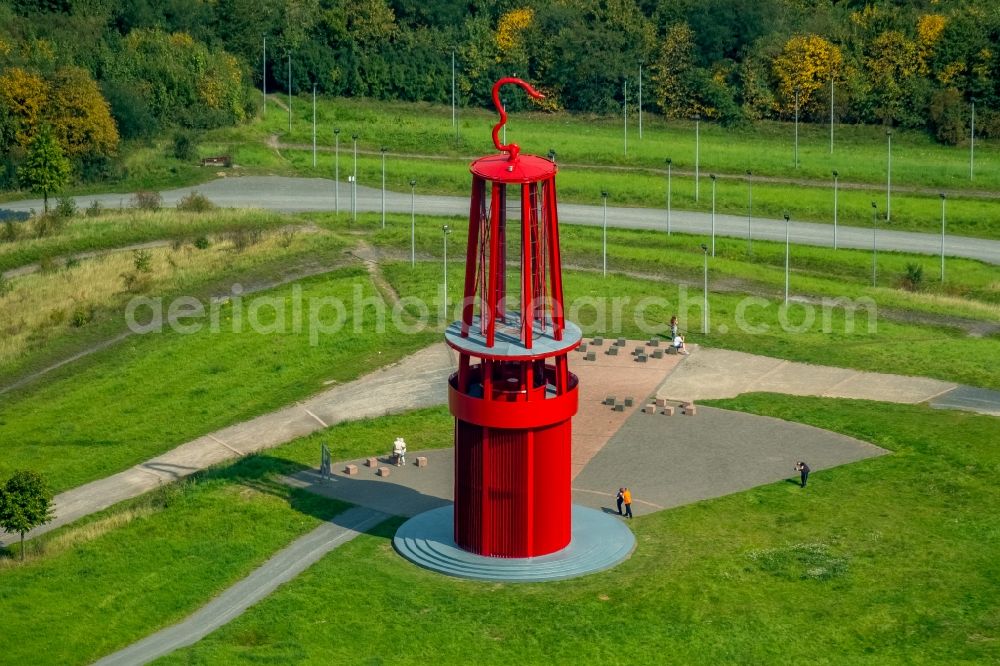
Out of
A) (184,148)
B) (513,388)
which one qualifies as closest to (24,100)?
(184,148)

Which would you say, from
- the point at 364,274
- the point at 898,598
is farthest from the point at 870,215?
the point at 898,598

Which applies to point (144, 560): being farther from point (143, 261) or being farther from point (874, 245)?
point (874, 245)

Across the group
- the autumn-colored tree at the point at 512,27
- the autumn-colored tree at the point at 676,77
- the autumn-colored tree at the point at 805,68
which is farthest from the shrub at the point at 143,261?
the autumn-colored tree at the point at 805,68

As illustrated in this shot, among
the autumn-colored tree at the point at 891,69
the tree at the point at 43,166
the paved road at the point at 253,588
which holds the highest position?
the autumn-colored tree at the point at 891,69

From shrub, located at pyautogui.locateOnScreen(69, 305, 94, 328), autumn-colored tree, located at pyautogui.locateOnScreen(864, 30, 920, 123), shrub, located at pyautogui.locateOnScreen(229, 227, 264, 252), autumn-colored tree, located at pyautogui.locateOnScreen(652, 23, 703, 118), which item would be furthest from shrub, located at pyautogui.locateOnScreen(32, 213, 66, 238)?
autumn-colored tree, located at pyautogui.locateOnScreen(864, 30, 920, 123)

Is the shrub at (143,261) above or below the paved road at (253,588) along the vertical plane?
above

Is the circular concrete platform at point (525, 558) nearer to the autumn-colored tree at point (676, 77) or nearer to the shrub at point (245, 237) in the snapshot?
the shrub at point (245, 237)

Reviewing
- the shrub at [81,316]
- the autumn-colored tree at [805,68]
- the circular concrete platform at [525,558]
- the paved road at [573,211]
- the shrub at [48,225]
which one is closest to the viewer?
the circular concrete platform at [525,558]
